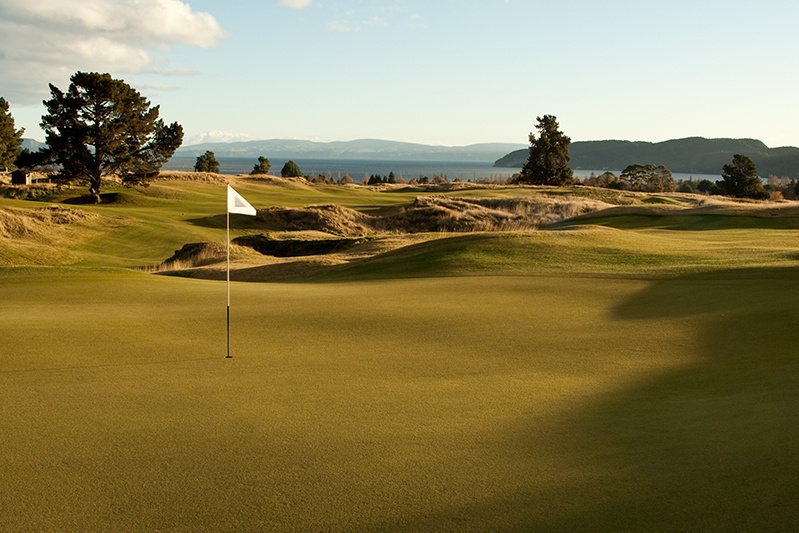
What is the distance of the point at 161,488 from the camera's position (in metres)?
5.14

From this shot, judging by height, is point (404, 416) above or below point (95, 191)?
above

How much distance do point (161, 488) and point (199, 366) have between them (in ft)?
13.0

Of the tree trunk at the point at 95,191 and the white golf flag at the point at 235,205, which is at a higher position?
the white golf flag at the point at 235,205

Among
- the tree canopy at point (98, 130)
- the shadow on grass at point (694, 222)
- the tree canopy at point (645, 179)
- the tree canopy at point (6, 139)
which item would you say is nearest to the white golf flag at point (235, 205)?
the shadow on grass at point (694, 222)

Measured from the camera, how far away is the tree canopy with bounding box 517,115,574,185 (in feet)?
286

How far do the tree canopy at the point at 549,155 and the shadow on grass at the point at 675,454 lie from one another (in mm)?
78726

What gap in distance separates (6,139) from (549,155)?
5643 centimetres

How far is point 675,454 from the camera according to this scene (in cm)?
568

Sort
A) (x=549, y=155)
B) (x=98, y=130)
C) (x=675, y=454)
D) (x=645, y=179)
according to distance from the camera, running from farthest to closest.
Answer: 1. (x=645, y=179)
2. (x=549, y=155)
3. (x=98, y=130)
4. (x=675, y=454)

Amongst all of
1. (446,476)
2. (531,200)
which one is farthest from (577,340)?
(531,200)

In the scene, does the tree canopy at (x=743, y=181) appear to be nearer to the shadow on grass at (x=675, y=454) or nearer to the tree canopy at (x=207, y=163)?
the tree canopy at (x=207, y=163)

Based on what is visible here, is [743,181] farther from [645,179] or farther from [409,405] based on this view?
[409,405]

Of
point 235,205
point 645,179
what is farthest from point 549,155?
point 235,205

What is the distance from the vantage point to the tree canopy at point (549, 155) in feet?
286
